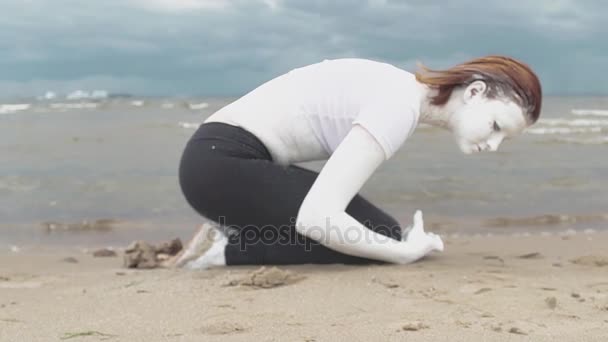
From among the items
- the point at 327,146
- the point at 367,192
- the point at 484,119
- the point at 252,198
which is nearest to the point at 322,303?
the point at 252,198

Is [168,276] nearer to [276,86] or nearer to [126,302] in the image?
[126,302]

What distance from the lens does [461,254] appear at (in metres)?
3.87

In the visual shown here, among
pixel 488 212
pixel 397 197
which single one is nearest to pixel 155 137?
pixel 397 197

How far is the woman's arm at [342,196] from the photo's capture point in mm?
2924

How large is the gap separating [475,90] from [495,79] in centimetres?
9

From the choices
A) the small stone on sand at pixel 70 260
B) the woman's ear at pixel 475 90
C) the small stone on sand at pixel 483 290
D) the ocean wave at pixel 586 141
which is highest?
the ocean wave at pixel 586 141

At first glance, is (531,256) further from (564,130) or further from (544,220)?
(564,130)

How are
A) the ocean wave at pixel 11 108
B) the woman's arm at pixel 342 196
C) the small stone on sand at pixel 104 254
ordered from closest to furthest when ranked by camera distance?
the woman's arm at pixel 342 196
the small stone on sand at pixel 104 254
the ocean wave at pixel 11 108

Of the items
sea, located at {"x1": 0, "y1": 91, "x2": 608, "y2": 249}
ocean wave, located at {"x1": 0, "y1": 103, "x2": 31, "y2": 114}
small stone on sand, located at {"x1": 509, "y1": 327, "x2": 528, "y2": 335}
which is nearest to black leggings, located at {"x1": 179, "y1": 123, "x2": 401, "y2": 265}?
small stone on sand, located at {"x1": 509, "y1": 327, "x2": 528, "y2": 335}

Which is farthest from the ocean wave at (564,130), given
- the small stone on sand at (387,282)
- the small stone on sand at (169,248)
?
the small stone on sand at (387,282)

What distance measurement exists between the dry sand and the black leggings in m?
0.09

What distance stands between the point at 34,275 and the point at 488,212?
358cm

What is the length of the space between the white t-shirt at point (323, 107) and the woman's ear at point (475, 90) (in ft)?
0.63

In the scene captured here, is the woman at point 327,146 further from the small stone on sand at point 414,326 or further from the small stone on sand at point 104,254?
the small stone on sand at point 104,254
